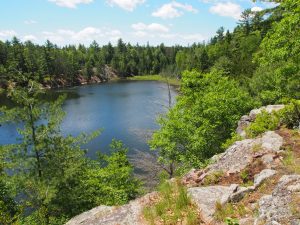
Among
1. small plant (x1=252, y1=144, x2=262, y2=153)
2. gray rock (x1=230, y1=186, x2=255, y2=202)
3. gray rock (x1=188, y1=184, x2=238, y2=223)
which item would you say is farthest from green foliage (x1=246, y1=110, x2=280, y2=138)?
gray rock (x1=230, y1=186, x2=255, y2=202)

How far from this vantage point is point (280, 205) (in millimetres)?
8773

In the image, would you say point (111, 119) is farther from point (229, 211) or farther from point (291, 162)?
point (229, 211)

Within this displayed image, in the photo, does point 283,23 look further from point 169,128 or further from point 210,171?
point 169,128

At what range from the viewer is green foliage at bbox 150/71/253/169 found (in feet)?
85.8

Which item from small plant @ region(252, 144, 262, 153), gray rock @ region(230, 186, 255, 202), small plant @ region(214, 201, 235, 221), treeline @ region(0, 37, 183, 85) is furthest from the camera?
treeline @ region(0, 37, 183, 85)

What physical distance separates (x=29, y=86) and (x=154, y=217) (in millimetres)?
15784

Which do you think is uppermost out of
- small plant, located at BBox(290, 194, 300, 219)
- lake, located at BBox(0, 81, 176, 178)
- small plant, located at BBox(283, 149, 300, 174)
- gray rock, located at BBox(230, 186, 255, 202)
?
small plant, located at BBox(290, 194, 300, 219)

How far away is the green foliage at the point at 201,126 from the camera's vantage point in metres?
26.2

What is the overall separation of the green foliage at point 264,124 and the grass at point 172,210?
27.9 ft

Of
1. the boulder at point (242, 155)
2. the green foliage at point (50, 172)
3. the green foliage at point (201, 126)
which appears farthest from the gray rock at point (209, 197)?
the green foliage at point (201, 126)

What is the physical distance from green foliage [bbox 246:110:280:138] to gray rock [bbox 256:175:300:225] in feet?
29.4

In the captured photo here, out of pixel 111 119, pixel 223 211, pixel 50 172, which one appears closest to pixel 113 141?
pixel 50 172

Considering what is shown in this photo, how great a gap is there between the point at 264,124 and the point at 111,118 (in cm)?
5352

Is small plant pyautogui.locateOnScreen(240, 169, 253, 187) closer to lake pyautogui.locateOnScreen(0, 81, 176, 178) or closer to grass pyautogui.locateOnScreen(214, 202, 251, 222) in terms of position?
grass pyautogui.locateOnScreen(214, 202, 251, 222)
